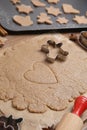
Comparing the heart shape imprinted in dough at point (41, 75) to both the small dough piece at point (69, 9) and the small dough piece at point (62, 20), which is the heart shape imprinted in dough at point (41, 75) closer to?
the small dough piece at point (62, 20)

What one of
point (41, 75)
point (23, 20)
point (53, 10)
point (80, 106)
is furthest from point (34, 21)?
point (80, 106)

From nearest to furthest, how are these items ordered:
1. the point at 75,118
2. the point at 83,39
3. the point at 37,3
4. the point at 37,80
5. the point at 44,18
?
the point at 75,118 → the point at 37,80 → the point at 83,39 → the point at 44,18 → the point at 37,3

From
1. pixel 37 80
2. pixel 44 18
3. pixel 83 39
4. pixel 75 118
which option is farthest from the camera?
pixel 44 18

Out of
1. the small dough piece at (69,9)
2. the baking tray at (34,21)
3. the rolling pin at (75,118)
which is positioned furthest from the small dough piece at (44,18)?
the rolling pin at (75,118)

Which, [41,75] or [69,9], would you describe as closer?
[41,75]

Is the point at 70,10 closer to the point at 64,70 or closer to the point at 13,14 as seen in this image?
the point at 13,14

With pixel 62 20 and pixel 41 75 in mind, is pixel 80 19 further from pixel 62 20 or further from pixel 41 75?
pixel 41 75

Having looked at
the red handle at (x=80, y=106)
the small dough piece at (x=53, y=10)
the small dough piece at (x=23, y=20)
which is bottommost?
the red handle at (x=80, y=106)

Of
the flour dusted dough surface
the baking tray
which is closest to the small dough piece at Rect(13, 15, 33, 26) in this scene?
the baking tray
